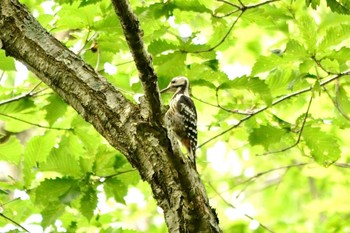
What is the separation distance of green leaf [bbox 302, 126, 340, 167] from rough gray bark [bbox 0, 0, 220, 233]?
1.28 m

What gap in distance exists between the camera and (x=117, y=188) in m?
4.13

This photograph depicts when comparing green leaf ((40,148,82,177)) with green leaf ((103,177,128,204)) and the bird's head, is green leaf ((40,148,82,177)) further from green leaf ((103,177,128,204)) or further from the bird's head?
the bird's head

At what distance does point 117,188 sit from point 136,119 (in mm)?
1411

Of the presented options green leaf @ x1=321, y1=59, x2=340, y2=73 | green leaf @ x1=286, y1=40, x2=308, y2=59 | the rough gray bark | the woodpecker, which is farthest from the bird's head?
the rough gray bark

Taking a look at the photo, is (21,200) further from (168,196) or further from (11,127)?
(168,196)

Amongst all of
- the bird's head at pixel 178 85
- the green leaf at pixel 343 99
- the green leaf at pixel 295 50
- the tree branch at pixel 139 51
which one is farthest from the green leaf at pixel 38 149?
the green leaf at pixel 343 99

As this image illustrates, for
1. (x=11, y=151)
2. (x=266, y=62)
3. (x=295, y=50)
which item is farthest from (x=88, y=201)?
(x=295, y=50)

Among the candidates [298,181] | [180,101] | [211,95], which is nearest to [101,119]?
[211,95]

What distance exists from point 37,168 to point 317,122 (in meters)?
1.88

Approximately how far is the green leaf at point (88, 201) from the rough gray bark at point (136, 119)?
3.49 feet

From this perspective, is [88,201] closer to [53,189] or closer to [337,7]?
[53,189]

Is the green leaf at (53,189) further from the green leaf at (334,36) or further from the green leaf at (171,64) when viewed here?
the green leaf at (334,36)

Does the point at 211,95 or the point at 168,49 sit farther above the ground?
the point at 211,95

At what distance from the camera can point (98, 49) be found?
4113 mm
